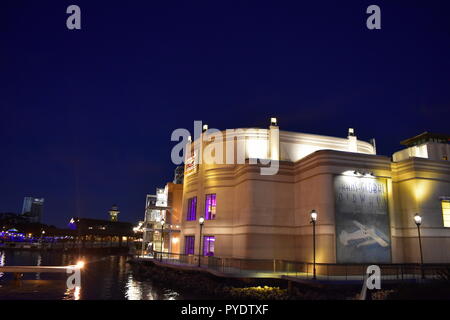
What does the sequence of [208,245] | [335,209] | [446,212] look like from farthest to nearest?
1. [208,245]
2. [446,212]
3. [335,209]

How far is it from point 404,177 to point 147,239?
4324cm

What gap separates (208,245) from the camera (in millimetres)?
33594

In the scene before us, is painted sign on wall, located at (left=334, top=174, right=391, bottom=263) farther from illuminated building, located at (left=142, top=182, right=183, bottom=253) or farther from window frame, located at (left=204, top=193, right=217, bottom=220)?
illuminated building, located at (left=142, top=182, right=183, bottom=253)

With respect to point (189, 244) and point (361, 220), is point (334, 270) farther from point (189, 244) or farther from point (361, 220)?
point (189, 244)

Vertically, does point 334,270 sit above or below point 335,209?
below

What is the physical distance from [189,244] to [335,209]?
666 inches

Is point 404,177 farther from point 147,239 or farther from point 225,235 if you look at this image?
point 147,239

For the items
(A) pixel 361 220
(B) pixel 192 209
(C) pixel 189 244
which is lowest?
(C) pixel 189 244

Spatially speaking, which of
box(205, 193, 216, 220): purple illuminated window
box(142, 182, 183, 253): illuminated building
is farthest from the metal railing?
box(142, 182, 183, 253): illuminated building

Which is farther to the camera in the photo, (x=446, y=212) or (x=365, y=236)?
(x=446, y=212)

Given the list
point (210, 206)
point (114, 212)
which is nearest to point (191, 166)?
point (210, 206)

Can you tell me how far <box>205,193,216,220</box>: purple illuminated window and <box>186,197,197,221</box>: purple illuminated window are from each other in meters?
2.58

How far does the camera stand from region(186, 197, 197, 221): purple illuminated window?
122ft
